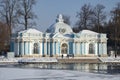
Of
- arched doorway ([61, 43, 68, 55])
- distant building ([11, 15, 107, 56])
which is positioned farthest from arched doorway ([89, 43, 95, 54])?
arched doorway ([61, 43, 68, 55])

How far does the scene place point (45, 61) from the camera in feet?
166

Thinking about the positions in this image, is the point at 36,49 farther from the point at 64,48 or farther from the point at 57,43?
the point at 64,48

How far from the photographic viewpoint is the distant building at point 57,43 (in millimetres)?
61188

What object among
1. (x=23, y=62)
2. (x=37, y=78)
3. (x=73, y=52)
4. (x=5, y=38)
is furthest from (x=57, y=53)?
(x=37, y=78)

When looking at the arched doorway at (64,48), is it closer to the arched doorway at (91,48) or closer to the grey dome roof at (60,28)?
the grey dome roof at (60,28)

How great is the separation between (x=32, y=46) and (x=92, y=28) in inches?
855

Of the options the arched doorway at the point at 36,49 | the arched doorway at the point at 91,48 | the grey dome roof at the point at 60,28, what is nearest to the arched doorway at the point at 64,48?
the grey dome roof at the point at 60,28

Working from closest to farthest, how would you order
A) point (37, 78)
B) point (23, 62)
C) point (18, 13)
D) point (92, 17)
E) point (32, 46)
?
point (37, 78) → point (23, 62) → point (32, 46) → point (18, 13) → point (92, 17)

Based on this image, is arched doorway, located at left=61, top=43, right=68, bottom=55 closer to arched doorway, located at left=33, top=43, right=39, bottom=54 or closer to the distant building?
the distant building

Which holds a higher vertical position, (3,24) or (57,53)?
(3,24)

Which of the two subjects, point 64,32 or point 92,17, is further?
point 92,17

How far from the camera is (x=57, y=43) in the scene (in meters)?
62.3

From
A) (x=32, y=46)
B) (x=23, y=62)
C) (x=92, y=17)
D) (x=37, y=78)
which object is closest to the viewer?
(x=37, y=78)

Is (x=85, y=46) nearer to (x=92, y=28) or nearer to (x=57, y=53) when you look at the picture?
(x=57, y=53)
